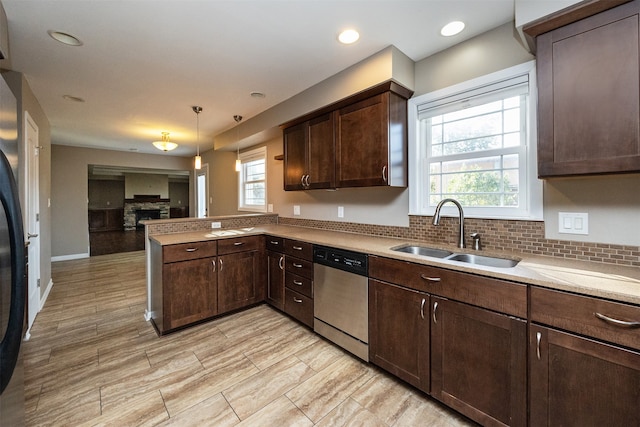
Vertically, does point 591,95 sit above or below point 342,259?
above

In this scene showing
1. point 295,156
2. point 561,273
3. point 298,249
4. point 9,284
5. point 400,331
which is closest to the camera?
point 9,284

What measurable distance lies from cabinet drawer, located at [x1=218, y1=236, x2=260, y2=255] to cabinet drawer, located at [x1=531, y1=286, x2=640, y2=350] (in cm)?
248

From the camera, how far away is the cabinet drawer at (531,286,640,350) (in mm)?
1039

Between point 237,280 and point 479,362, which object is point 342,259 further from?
point 237,280

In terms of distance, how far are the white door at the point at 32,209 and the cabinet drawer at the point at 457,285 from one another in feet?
11.3

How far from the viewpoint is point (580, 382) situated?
1152mm

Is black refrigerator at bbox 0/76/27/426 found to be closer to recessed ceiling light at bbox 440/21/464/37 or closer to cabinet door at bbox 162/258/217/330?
cabinet door at bbox 162/258/217/330

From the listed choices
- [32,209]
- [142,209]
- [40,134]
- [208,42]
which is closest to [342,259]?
[208,42]

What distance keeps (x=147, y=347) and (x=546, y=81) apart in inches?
136

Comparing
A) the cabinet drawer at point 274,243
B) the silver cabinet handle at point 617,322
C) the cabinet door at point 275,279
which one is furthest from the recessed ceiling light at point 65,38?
the silver cabinet handle at point 617,322

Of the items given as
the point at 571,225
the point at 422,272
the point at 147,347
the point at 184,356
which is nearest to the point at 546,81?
the point at 571,225

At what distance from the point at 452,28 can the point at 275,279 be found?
108 inches

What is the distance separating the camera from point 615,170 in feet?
4.30

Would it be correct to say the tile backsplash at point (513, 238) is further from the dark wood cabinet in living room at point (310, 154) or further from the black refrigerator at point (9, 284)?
the black refrigerator at point (9, 284)
